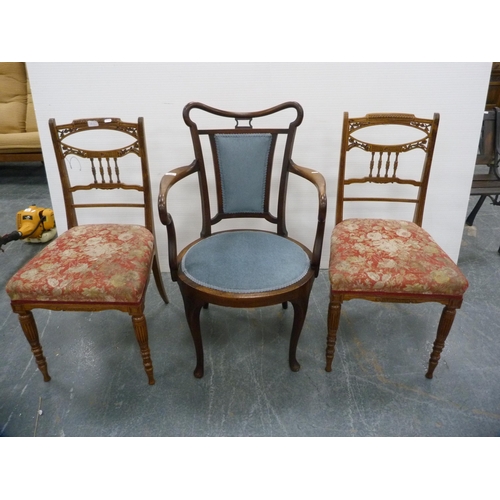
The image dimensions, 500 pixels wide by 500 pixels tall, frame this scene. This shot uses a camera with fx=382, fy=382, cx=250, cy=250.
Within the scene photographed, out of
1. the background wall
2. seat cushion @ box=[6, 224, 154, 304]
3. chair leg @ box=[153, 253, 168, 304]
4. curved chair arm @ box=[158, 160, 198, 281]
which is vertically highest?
the background wall

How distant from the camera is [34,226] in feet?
8.30

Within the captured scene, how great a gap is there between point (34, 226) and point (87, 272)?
4.75 ft

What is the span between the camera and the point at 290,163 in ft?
5.36

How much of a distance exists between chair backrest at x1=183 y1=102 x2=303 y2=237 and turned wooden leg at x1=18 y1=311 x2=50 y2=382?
76 cm

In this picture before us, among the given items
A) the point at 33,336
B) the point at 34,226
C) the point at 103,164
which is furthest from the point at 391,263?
the point at 34,226

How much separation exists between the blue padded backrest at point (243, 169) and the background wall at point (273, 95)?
0.35 m

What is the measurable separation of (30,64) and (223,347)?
5.11 ft

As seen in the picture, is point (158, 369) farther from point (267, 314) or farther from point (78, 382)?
point (267, 314)

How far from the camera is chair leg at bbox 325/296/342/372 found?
1.44 meters

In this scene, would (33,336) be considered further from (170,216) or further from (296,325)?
(296,325)

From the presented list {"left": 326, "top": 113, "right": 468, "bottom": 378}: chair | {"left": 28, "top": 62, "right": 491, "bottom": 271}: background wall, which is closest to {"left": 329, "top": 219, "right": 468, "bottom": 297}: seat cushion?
{"left": 326, "top": 113, "right": 468, "bottom": 378}: chair

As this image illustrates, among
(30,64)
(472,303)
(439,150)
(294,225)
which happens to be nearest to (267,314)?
(294,225)

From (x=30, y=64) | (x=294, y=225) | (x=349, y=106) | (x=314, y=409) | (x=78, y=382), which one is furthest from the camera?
(x=294, y=225)

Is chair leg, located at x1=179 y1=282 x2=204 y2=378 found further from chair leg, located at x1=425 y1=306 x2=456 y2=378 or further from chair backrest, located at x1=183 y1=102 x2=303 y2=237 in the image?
chair leg, located at x1=425 y1=306 x2=456 y2=378
